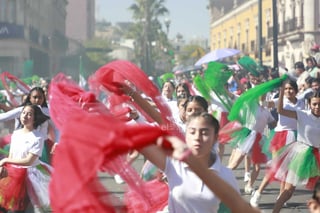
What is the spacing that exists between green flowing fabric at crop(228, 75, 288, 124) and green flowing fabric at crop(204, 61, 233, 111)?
1.26 meters

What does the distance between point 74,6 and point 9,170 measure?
13315cm

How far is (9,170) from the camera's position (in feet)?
28.6

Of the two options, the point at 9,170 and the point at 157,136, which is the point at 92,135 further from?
the point at 9,170

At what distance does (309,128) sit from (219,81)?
4.04 meters

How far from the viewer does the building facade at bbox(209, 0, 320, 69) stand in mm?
48969

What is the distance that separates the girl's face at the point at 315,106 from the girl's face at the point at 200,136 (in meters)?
4.85

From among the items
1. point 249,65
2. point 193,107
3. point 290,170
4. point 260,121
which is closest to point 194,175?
point 193,107

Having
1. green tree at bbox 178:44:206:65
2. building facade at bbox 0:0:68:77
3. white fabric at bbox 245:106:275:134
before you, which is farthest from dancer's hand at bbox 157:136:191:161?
green tree at bbox 178:44:206:65

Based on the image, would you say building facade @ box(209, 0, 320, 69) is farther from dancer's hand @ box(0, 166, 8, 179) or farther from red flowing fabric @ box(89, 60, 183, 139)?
red flowing fabric @ box(89, 60, 183, 139)

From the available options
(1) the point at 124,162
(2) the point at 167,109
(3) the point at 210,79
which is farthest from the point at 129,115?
(3) the point at 210,79

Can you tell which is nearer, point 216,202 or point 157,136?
point 157,136

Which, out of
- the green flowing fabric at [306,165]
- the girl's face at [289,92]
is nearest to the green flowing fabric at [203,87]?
the girl's face at [289,92]

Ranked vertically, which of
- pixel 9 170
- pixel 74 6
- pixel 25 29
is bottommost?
pixel 9 170

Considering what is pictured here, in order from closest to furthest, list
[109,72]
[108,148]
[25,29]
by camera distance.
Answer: [108,148], [109,72], [25,29]
